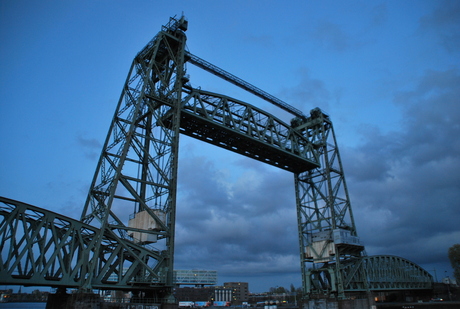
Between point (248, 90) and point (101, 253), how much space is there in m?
24.2

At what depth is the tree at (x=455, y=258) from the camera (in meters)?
75.4

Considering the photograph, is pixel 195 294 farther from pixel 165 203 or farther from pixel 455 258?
pixel 165 203

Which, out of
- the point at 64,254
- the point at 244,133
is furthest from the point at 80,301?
the point at 244,133

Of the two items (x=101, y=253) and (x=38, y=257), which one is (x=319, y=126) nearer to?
(x=101, y=253)

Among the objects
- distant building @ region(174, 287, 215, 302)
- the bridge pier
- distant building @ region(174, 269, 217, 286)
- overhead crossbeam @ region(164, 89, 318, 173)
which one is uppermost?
overhead crossbeam @ region(164, 89, 318, 173)

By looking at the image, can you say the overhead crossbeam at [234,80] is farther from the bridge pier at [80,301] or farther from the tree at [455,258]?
the tree at [455,258]

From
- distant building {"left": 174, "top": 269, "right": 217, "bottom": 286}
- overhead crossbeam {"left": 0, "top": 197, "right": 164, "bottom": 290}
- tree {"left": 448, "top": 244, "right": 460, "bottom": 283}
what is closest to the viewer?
overhead crossbeam {"left": 0, "top": 197, "right": 164, "bottom": 290}

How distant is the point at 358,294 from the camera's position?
137 feet

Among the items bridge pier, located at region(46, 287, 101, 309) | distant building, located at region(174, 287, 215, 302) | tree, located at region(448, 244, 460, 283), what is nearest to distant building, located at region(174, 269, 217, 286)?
distant building, located at region(174, 287, 215, 302)

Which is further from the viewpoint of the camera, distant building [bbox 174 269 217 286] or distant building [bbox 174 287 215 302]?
distant building [bbox 174 269 217 286]

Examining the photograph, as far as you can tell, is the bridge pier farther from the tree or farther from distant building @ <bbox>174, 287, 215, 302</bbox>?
distant building @ <bbox>174, 287, 215, 302</bbox>

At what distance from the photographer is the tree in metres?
75.4

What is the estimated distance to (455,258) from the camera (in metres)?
75.7

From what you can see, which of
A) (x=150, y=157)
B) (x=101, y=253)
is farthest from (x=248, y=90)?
(x=101, y=253)
